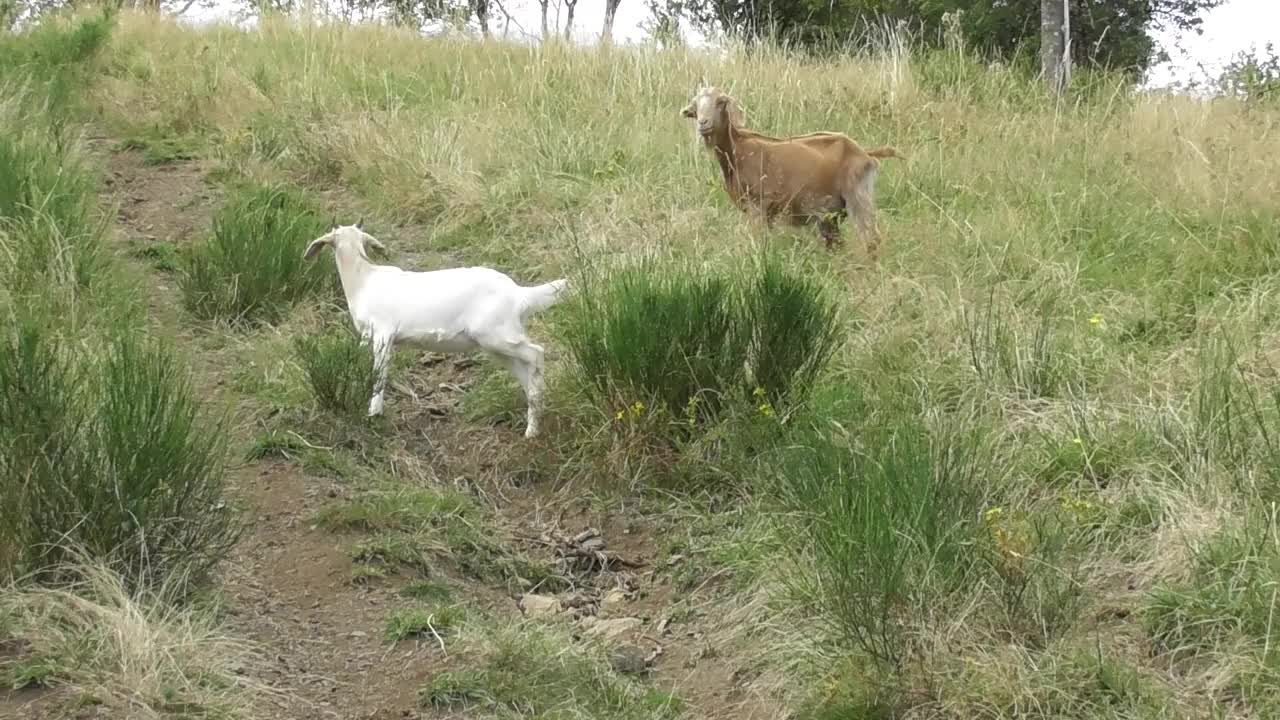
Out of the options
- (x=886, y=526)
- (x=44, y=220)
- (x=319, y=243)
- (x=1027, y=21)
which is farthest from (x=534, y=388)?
(x=1027, y=21)

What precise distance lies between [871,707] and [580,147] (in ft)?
17.6

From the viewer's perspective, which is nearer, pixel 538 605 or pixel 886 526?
pixel 886 526

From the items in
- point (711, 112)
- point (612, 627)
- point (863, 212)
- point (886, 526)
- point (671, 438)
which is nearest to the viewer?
point (886, 526)

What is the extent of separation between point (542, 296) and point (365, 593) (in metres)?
1.49

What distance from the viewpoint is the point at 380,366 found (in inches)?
188

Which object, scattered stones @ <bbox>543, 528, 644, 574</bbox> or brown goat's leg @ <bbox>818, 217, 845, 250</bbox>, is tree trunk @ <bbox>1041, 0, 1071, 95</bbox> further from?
scattered stones @ <bbox>543, 528, 644, 574</bbox>

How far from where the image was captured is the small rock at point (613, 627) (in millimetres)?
3634

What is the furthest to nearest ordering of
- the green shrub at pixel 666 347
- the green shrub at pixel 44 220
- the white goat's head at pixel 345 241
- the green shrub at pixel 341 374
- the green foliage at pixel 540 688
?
the green shrub at pixel 44 220, the white goat's head at pixel 345 241, the green shrub at pixel 341 374, the green shrub at pixel 666 347, the green foliage at pixel 540 688

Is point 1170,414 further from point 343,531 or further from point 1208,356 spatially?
point 343,531

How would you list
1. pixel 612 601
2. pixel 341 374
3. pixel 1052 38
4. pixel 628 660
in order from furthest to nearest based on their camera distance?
pixel 1052 38
pixel 341 374
pixel 612 601
pixel 628 660

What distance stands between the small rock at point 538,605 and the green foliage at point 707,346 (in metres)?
0.87

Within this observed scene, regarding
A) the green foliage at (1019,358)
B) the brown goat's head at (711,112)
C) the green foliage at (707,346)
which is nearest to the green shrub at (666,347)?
the green foliage at (707,346)

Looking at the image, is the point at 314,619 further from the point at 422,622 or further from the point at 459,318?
the point at 459,318

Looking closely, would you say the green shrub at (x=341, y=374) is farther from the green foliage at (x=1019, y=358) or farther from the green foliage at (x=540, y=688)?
the green foliage at (x=1019, y=358)
